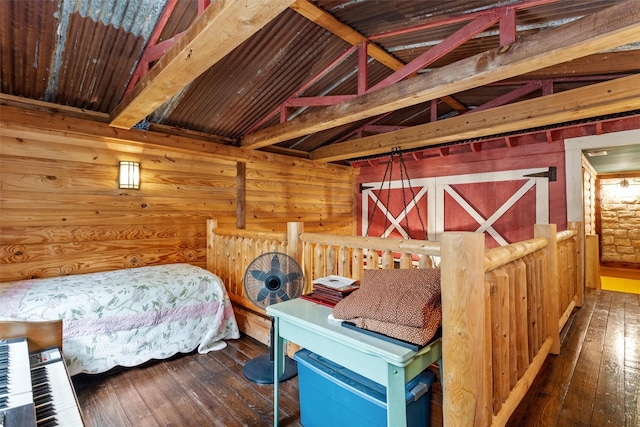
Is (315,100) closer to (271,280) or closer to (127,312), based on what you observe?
(271,280)

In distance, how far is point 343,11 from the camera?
230 cm

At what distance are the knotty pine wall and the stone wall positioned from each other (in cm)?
732

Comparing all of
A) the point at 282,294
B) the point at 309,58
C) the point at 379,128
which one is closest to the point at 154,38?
the point at 309,58

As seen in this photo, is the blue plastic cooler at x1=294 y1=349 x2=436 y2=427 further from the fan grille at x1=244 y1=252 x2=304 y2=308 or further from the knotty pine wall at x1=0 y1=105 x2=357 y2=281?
the knotty pine wall at x1=0 y1=105 x2=357 y2=281

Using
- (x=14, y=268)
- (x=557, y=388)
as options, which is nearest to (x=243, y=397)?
(x=557, y=388)

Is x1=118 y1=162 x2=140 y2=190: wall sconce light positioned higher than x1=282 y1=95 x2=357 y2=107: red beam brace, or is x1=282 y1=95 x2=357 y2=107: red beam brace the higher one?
x1=282 y1=95 x2=357 y2=107: red beam brace

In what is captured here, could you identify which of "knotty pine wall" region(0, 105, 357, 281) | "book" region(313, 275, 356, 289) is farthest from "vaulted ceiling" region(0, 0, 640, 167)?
"book" region(313, 275, 356, 289)

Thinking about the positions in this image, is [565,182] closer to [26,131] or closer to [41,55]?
[41,55]

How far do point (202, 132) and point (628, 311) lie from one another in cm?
547

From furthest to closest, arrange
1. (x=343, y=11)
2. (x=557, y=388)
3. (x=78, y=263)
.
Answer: (x=78, y=263), (x=343, y=11), (x=557, y=388)

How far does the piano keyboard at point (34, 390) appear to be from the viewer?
1066 millimetres

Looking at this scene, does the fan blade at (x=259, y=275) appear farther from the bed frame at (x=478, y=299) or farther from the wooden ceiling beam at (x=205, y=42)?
the wooden ceiling beam at (x=205, y=42)

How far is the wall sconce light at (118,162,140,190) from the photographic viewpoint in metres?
3.26

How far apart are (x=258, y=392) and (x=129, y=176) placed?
8.69 ft
